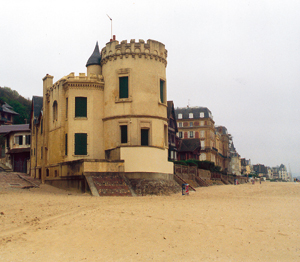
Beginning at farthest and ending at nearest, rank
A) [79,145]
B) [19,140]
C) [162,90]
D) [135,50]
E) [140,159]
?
[19,140] < [162,90] < [79,145] < [135,50] < [140,159]

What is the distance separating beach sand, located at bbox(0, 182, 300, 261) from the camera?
959 centimetres

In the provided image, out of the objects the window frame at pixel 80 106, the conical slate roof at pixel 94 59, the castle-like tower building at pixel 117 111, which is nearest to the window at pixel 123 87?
the castle-like tower building at pixel 117 111

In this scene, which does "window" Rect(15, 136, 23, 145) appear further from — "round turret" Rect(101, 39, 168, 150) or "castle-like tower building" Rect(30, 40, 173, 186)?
"round turret" Rect(101, 39, 168, 150)

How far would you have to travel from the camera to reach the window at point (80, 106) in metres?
30.0

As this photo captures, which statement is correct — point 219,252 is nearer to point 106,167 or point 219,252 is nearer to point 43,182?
point 106,167

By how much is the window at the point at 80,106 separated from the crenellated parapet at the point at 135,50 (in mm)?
3803

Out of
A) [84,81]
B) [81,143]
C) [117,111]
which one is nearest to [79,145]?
[81,143]

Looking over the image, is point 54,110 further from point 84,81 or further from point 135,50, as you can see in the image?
point 135,50

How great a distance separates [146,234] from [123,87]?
62.4 feet

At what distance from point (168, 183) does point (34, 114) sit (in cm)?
1891

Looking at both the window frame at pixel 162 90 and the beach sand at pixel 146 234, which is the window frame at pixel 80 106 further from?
the beach sand at pixel 146 234

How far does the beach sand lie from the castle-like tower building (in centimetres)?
1251

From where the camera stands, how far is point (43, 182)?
110 feet

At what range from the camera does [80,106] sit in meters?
30.1
